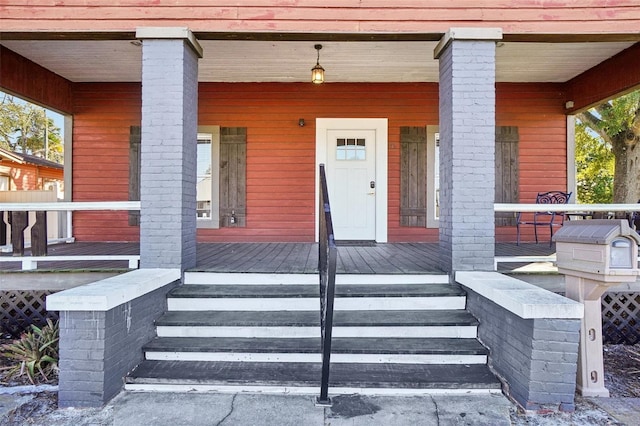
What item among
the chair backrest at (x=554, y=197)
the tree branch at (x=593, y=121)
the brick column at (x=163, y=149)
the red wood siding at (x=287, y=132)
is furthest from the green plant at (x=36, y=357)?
the tree branch at (x=593, y=121)

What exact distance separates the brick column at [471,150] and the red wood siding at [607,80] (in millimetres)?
2528

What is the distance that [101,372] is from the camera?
248cm

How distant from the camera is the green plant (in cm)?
298

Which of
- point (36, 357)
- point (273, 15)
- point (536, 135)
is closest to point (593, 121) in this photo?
point (536, 135)

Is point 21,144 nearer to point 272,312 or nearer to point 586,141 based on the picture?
point 272,312

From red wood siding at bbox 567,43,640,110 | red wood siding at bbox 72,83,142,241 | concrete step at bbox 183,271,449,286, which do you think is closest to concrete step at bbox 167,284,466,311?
concrete step at bbox 183,271,449,286

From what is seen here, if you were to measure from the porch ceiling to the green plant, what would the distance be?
3237 mm

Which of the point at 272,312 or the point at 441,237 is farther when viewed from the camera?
the point at 441,237

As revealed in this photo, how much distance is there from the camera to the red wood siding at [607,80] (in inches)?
192

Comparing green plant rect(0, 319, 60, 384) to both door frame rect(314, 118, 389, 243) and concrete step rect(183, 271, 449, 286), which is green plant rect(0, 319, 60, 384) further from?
door frame rect(314, 118, 389, 243)

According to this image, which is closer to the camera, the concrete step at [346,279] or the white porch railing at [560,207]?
the concrete step at [346,279]

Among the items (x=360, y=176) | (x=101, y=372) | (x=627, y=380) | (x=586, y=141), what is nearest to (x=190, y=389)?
(x=101, y=372)

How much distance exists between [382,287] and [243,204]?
11.0 feet

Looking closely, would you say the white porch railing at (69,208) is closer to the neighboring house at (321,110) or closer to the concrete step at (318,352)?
the neighboring house at (321,110)
